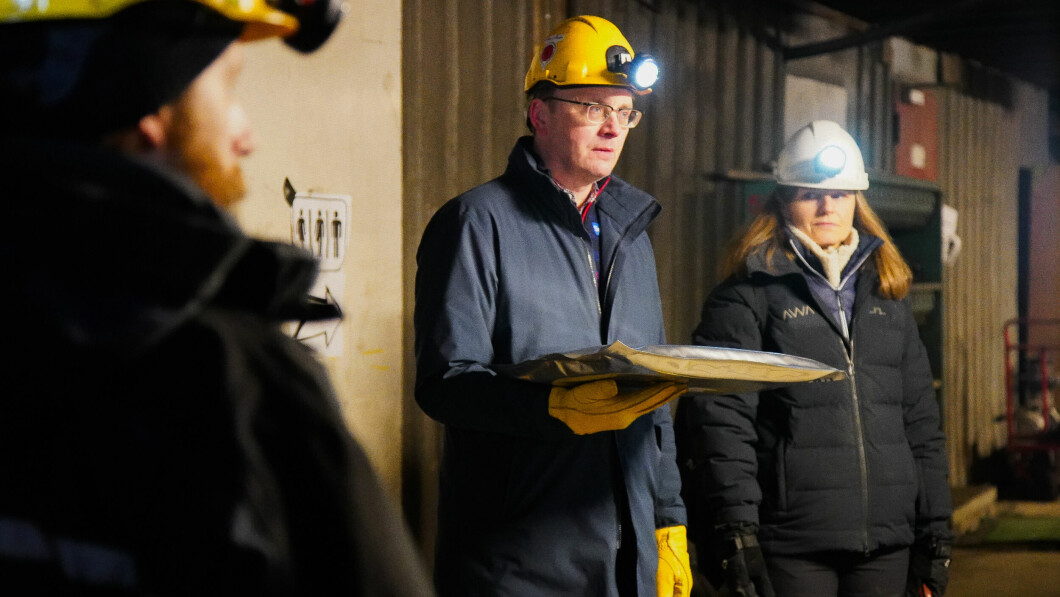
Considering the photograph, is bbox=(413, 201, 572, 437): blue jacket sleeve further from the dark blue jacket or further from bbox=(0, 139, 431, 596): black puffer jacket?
bbox=(0, 139, 431, 596): black puffer jacket

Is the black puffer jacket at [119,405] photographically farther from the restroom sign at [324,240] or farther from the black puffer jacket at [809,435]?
the restroom sign at [324,240]

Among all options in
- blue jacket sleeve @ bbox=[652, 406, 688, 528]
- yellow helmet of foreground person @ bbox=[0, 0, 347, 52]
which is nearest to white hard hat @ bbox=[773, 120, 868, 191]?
blue jacket sleeve @ bbox=[652, 406, 688, 528]

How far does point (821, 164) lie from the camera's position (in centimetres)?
375

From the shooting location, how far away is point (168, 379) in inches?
31.7

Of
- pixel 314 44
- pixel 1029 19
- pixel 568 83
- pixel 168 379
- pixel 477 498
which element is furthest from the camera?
pixel 1029 19

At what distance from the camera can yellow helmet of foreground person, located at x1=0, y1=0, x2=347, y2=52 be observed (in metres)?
0.90

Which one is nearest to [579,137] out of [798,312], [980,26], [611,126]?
[611,126]

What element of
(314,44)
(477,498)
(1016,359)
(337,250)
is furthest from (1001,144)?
(314,44)

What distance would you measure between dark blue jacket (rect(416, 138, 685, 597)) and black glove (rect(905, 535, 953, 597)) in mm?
1293

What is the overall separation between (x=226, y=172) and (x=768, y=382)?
154 centimetres

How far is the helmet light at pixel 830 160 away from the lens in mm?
3703

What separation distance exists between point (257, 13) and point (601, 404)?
136cm

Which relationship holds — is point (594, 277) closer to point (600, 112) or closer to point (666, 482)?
point (600, 112)

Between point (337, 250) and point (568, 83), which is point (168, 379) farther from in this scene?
point (337, 250)
